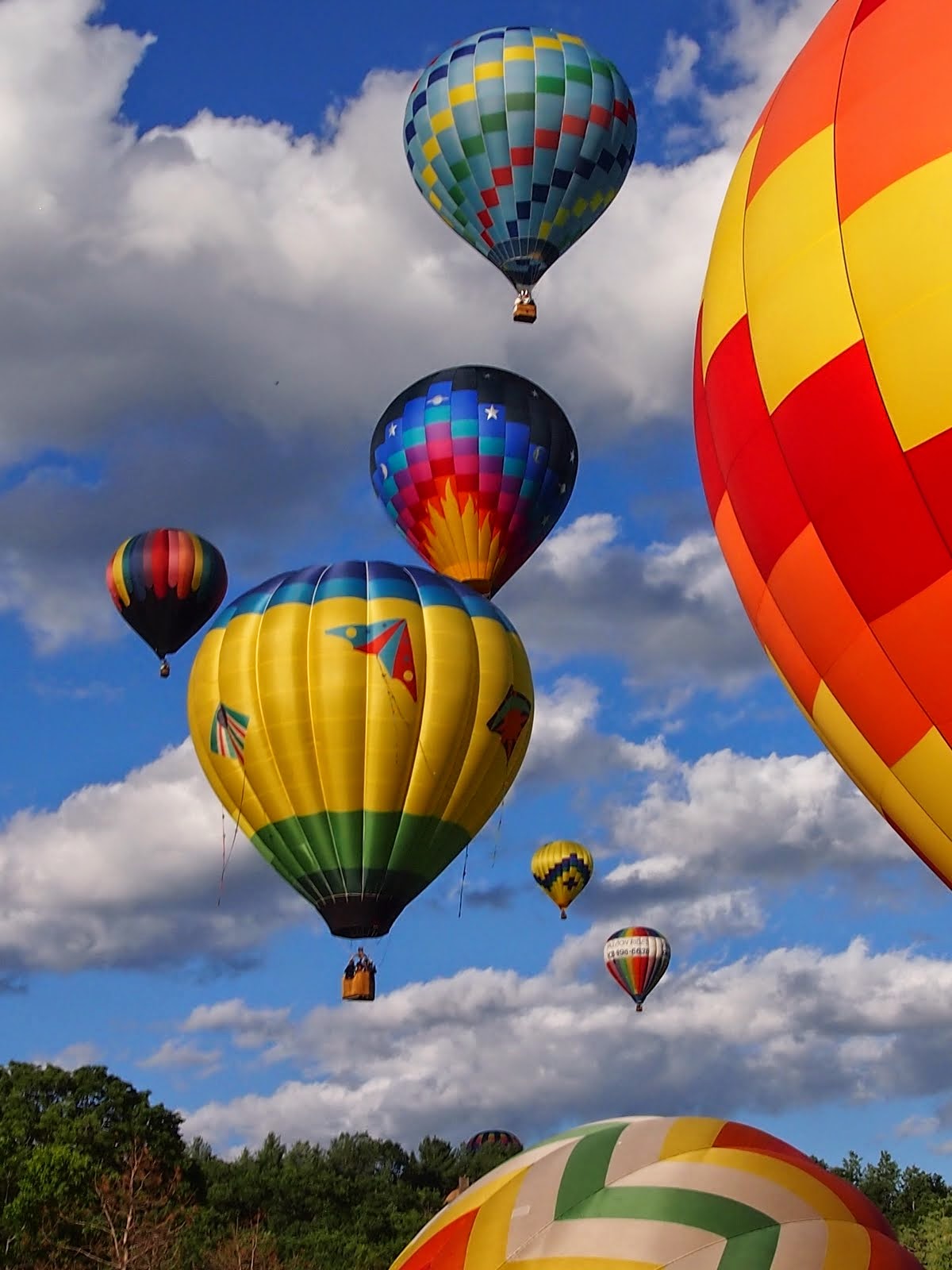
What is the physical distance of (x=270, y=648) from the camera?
26.0 m

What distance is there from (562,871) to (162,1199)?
16.3 meters

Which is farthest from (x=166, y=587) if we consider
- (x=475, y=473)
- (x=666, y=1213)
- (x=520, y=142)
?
(x=666, y=1213)

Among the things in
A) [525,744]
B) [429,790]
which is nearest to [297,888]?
[429,790]

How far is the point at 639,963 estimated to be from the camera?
169 feet

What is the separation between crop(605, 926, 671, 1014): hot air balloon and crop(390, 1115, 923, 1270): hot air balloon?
39.3 metres

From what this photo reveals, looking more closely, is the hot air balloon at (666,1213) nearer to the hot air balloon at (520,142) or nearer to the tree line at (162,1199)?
the tree line at (162,1199)

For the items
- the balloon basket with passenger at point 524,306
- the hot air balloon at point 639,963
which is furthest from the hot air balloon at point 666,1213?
the hot air balloon at point 639,963

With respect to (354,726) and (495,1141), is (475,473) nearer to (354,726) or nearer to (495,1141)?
(354,726)

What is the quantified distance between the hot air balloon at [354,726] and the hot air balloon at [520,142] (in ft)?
32.1

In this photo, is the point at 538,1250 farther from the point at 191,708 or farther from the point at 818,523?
the point at 191,708

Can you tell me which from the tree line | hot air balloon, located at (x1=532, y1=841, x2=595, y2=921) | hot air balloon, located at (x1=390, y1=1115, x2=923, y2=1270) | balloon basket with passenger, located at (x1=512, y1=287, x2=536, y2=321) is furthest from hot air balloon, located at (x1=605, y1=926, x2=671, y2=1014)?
hot air balloon, located at (x1=390, y1=1115, x2=923, y2=1270)

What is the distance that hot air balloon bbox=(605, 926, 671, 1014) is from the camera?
2034 inches

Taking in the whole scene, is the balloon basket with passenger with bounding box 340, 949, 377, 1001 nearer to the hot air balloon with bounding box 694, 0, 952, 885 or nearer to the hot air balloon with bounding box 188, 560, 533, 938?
the hot air balloon with bounding box 188, 560, 533, 938

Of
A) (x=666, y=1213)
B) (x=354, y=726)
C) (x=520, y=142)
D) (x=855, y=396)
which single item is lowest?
(x=666, y=1213)
